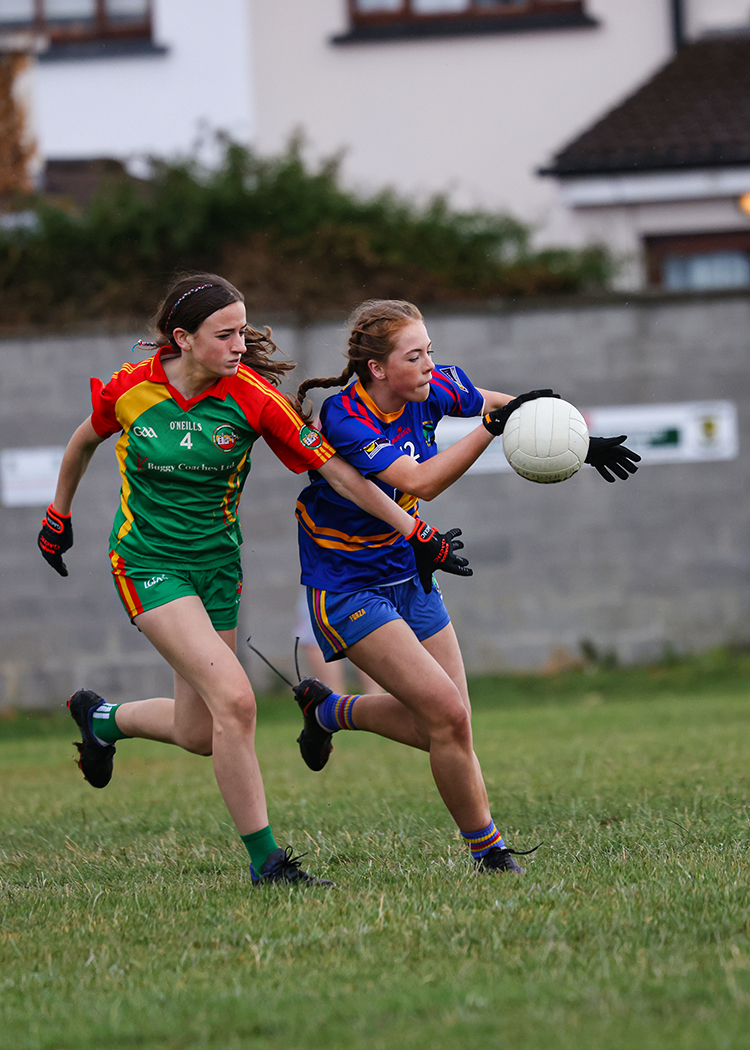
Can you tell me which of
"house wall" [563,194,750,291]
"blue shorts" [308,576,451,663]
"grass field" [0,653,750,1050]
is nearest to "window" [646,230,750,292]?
"house wall" [563,194,750,291]

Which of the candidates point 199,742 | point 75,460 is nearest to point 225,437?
point 75,460

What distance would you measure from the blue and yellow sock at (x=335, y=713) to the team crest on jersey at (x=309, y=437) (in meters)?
1.20

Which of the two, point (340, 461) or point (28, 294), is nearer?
point (340, 461)

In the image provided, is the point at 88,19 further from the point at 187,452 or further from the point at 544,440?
the point at 544,440

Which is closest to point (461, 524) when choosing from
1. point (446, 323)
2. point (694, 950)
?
point (446, 323)

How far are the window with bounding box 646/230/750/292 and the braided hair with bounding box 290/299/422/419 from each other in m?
13.3

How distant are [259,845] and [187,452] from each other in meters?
1.48

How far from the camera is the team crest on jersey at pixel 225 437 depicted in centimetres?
511

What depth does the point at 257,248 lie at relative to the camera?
49.8ft

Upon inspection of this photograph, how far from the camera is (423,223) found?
15.7m

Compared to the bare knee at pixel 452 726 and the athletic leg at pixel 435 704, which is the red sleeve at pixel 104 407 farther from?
the bare knee at pixel 452 726

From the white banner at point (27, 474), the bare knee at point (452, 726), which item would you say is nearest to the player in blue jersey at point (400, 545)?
the bare knee at point (452, 726)

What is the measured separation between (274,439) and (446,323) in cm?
862

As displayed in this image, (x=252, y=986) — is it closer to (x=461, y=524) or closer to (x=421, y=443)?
(x=421, y=443)
